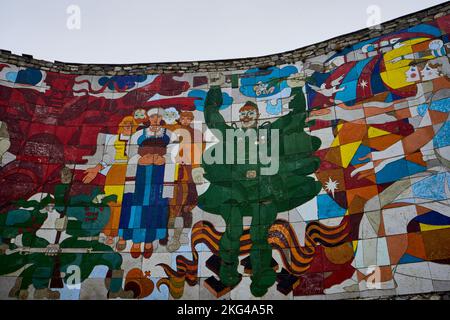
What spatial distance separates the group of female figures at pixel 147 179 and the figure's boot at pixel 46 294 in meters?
1.58

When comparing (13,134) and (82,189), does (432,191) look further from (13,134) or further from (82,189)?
(13,134)

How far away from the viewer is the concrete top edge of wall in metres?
10.6

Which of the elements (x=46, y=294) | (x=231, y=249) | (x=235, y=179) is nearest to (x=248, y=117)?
(x=235, y=179)

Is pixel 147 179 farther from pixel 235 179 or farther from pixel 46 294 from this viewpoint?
pixel 46 294

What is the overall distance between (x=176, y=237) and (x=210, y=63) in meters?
5.03

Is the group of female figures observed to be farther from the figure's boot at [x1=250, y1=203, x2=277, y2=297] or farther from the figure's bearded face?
the figure's boot at [x1=250, y1=203, x2=277, y2=297]

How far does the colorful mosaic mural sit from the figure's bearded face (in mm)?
41

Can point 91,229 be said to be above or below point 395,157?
below

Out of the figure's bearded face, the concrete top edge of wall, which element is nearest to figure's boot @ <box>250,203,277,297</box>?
the figure's bearded face

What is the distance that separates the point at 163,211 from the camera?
386 inches

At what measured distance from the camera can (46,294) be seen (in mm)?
8969

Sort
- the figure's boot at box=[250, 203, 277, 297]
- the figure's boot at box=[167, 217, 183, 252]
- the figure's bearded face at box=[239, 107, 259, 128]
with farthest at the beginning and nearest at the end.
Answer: the figure's bearded face at box=[239, 107, 259, 128] → the figure's boot at box=[167, 217, 183, 252] → the figure's boot at box=[250, 203, 277, 297]
